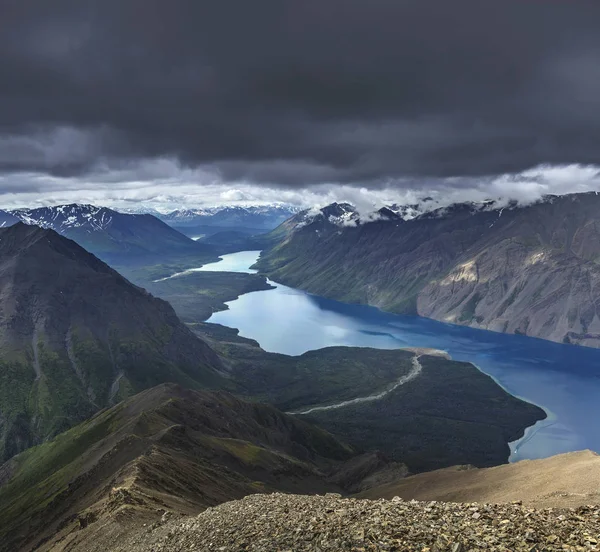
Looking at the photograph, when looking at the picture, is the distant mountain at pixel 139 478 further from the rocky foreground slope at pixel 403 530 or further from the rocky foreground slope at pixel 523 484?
the rocky foreground slope at pixel 523 484

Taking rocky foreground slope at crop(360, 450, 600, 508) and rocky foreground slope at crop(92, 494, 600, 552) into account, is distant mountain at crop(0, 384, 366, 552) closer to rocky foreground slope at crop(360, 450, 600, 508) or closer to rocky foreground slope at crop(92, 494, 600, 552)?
rocky foreground slope at crop(92, 494, 600, 552)

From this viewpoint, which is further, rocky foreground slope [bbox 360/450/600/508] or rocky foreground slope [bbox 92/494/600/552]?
rocky foreground slope [bbox 360/450/600/508]

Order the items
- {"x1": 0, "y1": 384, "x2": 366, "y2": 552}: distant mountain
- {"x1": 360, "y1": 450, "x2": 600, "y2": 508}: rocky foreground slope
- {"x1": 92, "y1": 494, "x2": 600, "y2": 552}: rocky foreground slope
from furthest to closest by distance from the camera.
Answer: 1. {"x1": 0, "y1": 384, "x2": 366, "y2": 552}: distant mountain
2. {"x1": 360, "y1": 450, "x2": 600, "y2": 508}: rocky foreground slope
3. {"x1": 92, "y1": 494, "x2": 600, "y2": 552}: rocky foreground slope

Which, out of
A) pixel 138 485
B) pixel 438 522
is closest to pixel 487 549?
pixel 438 522

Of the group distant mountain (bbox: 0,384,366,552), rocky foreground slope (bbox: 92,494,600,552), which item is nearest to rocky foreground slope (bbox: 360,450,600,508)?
rocky foreground slope (bbox: 92,494,600,552)

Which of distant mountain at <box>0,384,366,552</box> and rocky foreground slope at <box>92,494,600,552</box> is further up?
rocky foreground slope at <box>92,494,600,552</box>

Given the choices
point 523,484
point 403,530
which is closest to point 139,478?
point 523,484
